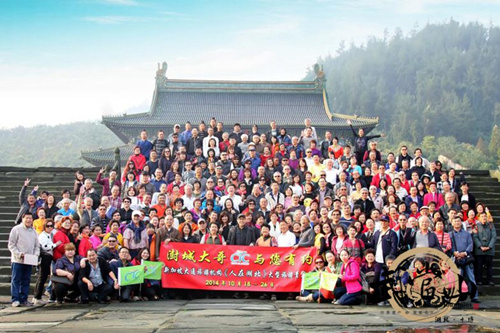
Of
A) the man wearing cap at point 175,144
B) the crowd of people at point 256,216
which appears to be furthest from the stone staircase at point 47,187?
the man wearing cap at point 175,144

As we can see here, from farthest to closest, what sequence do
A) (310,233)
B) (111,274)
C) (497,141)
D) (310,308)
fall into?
(497,141) < (310,233) < (111,274) < (310,308)

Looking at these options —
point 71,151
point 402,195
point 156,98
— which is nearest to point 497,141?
point 156,98

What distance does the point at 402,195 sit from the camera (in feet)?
39.2

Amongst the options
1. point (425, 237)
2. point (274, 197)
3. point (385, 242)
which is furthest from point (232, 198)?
point (425, 237)

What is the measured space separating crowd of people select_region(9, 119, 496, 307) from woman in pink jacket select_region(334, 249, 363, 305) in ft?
0.05

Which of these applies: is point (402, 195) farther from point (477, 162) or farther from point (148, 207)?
point (477, 162)

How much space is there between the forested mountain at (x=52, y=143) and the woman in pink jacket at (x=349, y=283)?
199 ft

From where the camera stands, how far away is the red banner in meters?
10.3

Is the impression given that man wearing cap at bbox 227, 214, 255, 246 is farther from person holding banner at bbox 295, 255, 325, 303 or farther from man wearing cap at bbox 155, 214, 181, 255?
person holding banner at bbox 295, 255, 325, 303

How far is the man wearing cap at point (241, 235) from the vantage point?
34.5 ft

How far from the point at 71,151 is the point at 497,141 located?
170ft

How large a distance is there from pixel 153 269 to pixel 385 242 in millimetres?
3843

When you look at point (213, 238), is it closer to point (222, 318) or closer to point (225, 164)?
point (225, 164)

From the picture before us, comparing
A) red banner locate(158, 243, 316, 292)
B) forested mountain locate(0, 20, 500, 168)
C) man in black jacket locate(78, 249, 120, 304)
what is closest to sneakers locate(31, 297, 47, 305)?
man in black jacket locate(78, 249, 120, 304)
